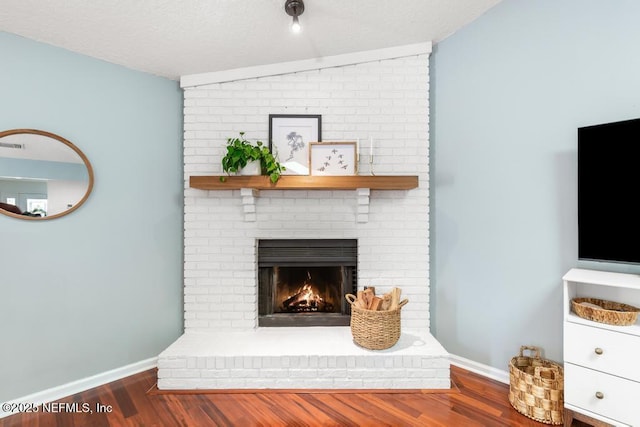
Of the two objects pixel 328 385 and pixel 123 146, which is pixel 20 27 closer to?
pixel 123 146

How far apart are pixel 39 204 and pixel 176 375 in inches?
54.7

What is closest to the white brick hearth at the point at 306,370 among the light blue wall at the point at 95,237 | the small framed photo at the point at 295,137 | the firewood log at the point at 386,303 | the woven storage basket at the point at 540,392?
the firewood log at the point at 386,303

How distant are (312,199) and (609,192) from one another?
1782mm

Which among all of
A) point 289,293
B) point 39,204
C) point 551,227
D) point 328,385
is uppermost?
point 39,204

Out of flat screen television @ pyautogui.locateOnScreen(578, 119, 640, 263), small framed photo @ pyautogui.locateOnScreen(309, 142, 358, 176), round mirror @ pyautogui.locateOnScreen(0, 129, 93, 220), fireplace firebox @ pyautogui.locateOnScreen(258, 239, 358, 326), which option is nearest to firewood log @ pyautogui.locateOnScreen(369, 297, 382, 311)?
fireplace firebox @ pyautogui.locateOnScreen(258, 239, 358, 326)

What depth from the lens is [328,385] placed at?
2.03m

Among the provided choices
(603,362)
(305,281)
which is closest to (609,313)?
(603,362)

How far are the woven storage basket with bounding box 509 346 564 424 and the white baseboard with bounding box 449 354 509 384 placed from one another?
245 mm

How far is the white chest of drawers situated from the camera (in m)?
1.38

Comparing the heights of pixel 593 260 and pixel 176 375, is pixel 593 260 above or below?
above

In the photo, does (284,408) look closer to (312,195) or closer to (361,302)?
(361,302)

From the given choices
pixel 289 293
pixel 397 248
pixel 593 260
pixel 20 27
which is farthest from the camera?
pixel 289 293

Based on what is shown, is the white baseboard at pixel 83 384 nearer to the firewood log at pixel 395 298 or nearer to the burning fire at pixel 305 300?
the burning fire at pixel 305 300

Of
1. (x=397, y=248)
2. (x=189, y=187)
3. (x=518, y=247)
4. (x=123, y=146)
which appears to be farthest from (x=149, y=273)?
(x=518, y=247)
